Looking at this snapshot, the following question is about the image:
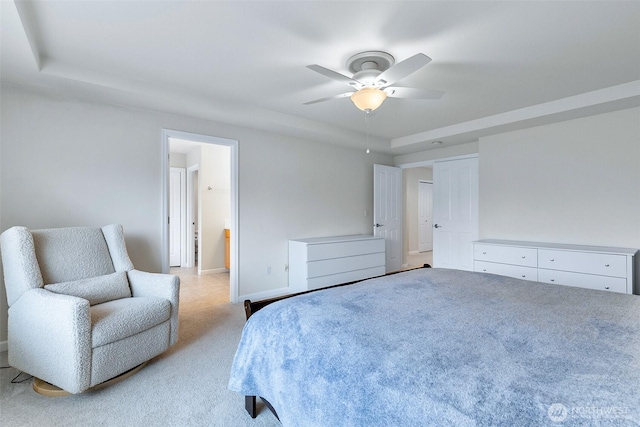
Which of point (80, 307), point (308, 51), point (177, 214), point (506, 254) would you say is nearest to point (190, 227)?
point (177, 214)

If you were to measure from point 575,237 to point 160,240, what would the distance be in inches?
184

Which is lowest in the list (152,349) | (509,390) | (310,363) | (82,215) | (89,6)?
(152,349)

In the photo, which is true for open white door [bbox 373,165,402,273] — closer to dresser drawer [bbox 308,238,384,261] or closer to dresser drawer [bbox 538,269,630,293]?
dresser drawer [bbox 308,238,384,261]

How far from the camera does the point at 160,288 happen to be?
2412 mm

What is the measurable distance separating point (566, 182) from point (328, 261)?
3013 mm

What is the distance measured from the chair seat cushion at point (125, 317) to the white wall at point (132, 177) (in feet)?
3.37

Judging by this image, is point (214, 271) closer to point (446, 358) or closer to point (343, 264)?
point (343, 264)

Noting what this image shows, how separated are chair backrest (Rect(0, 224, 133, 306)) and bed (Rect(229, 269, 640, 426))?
5.46 ft

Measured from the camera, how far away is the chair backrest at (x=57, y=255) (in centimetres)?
207

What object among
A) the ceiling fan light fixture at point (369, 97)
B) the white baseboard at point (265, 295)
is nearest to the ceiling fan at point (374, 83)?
the ceiling fan light fixture at point (369, 97)

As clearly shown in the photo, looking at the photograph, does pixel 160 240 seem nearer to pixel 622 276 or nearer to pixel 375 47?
pixel 375 47

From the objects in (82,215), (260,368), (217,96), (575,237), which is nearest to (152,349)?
(260,368)

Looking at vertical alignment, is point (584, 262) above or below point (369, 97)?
below

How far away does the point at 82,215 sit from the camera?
2.79 metres
